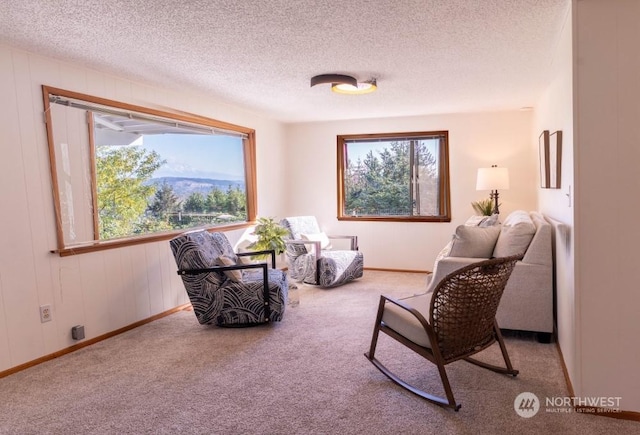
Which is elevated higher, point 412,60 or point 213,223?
point 412,60

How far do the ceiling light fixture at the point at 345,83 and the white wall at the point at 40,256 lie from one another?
170cm

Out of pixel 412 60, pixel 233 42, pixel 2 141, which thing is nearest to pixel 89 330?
pixel 2 141

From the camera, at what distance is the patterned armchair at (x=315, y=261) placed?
5070 mm

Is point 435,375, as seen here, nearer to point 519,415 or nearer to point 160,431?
point 519,415

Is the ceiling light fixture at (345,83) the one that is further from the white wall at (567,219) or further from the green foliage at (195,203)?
the green foliage at (195,203)

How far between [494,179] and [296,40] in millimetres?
3453

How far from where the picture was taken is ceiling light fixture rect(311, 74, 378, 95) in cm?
→ 369

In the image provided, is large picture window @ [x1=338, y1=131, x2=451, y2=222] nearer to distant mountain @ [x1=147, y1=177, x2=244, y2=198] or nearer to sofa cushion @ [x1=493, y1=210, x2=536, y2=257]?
distant mountain @ [x1=147, y1=177, x2=244, y2=198]

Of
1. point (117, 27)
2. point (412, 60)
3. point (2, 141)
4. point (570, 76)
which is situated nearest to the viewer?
point (570, 76)

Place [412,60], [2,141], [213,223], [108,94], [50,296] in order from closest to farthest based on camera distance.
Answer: [2,141]
[50,296]
[412,60]
[108,94]
[213,223]

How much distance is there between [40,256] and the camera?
3080 mm

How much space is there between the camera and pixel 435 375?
270 cm

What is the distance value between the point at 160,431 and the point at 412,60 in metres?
3.10

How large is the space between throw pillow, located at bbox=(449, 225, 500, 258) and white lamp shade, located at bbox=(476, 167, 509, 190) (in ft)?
6.43
